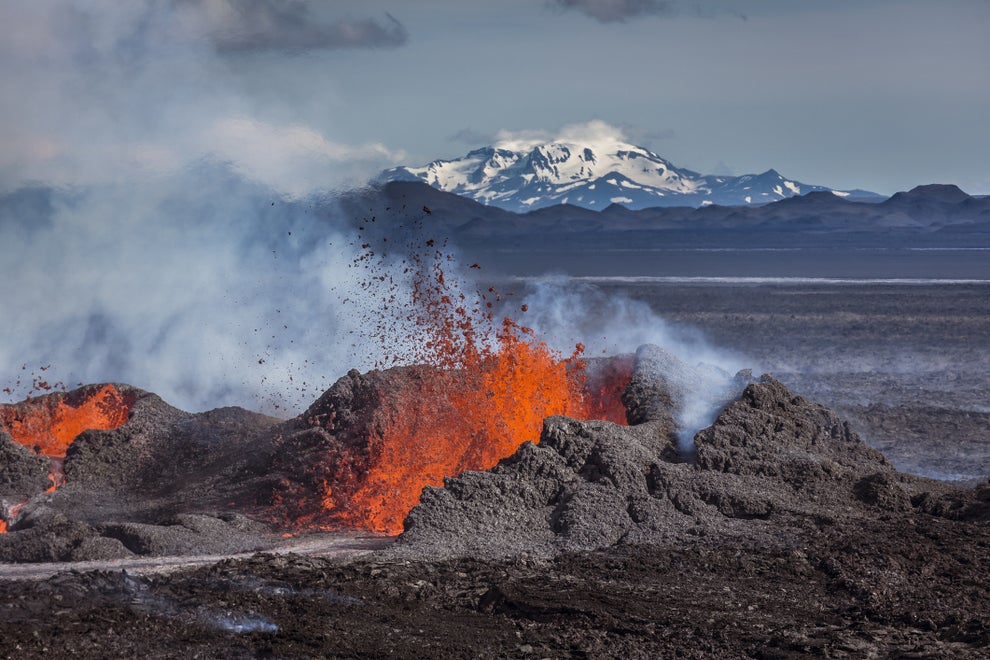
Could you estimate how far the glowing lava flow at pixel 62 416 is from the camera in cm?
1959

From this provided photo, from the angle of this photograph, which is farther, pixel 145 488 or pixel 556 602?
pixel 145 488

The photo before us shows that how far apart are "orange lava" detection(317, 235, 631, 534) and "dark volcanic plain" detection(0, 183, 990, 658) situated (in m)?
1.22

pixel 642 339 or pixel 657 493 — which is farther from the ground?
pixel 642 339

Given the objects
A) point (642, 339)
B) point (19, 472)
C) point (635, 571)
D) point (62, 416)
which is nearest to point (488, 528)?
point (635, 571)

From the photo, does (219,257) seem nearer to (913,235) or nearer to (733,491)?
(733,491)

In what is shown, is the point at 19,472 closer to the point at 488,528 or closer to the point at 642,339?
the point at 488,528

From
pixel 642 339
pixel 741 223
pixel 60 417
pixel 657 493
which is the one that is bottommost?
pixel 657 493

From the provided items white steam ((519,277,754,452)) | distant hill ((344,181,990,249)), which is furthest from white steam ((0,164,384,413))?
distant hill ((344,181,990,249))

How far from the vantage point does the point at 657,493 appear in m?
14.6

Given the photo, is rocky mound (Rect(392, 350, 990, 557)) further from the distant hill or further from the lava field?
the distant hill

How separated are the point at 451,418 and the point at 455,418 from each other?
6 cm

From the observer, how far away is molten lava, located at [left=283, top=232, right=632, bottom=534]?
15727 mm

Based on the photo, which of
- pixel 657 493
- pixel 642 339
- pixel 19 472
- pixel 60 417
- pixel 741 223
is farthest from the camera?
pixel 741 223

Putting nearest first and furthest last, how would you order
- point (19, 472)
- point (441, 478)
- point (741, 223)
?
point (441, 478) < point (19, 472) < point (741, 223)
